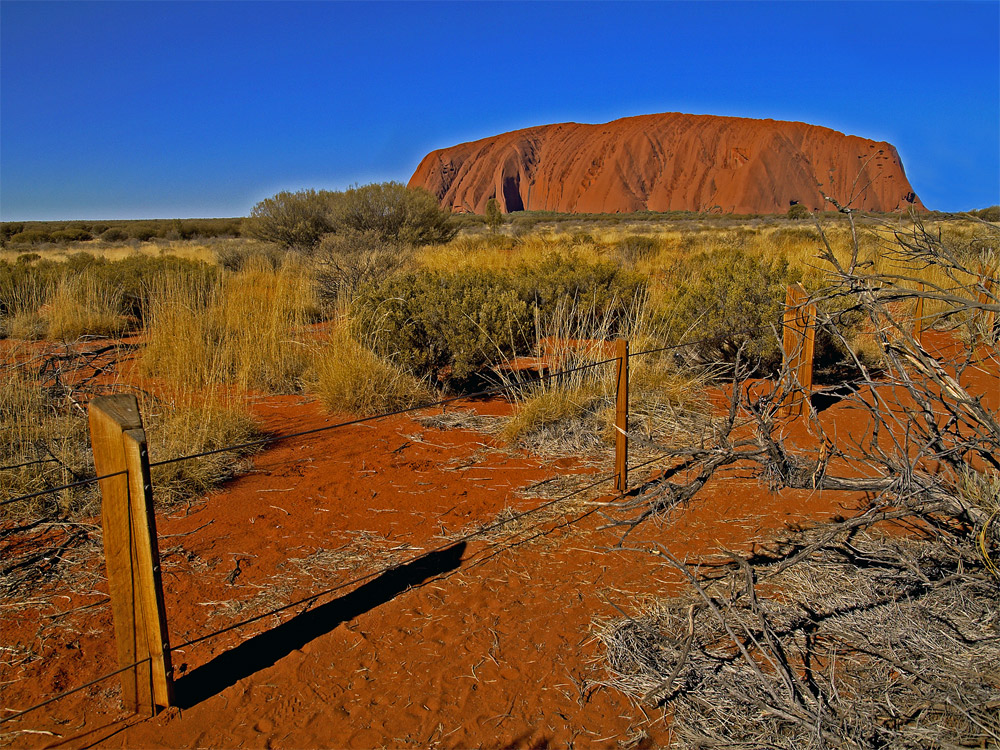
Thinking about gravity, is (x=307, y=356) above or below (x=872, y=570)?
above

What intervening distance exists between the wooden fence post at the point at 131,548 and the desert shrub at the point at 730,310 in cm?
603

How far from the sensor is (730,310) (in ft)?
24.4

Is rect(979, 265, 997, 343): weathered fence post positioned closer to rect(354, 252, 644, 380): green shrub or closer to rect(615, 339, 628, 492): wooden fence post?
rect(615, 339, 628, 492): wooden fence post

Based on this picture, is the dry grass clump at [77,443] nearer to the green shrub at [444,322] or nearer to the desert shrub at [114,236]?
the green shrub at [444,322]

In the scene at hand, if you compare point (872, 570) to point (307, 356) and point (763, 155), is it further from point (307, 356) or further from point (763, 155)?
point (763, 155)

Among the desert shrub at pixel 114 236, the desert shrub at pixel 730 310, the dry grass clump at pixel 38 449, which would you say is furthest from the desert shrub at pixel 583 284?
the desert shrub at pixel 114 236

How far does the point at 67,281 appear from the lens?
10766mm

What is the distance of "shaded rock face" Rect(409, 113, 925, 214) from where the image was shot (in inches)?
2594

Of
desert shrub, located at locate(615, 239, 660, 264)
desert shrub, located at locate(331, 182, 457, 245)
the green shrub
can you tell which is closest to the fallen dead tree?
the green shrub

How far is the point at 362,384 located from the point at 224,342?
2.17 meters

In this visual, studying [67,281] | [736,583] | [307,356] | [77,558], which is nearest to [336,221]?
[67,281]

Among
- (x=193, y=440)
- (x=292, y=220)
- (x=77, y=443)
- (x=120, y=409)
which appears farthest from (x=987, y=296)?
(x=292, y=220)

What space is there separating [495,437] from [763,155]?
70.7 metres

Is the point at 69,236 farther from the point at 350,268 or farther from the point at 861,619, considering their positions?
the point at 861,619
